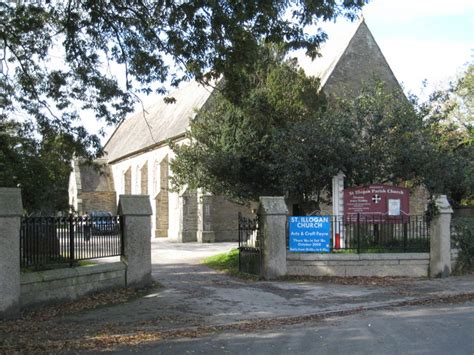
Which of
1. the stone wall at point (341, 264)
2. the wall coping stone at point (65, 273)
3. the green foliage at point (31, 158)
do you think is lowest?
the stone wall at point (341, 264)

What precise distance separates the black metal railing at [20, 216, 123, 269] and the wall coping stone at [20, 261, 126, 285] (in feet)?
0.74

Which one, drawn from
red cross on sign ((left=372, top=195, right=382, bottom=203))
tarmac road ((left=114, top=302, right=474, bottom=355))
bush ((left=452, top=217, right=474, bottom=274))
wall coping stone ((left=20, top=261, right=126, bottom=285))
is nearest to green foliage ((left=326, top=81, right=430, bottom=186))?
red cross on sign ((left=372, top=195, right=382, bottom=203))

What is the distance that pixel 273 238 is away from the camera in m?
12.9

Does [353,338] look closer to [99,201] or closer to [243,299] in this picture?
[243,299]

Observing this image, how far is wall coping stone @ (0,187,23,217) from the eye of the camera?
28.6 ft

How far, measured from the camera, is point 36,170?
15.0 metres

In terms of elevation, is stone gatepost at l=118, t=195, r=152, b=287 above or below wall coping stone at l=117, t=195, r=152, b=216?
below

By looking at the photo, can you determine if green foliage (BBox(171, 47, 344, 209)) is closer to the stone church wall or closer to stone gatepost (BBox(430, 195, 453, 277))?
stone gatepost (BBox(430, 195, 453, 277))

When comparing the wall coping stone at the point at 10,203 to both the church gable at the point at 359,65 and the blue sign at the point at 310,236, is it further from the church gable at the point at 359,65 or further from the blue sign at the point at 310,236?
the church gable at the point at 359,65

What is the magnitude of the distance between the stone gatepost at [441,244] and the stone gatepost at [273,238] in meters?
3.96

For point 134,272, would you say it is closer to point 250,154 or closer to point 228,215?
point 250,154

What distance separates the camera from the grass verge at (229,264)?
45.7ft

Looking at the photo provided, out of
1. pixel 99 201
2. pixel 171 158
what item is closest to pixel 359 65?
pixel 171 158

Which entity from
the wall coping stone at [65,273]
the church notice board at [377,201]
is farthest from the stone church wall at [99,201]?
the wall coping stone at [65,273]
